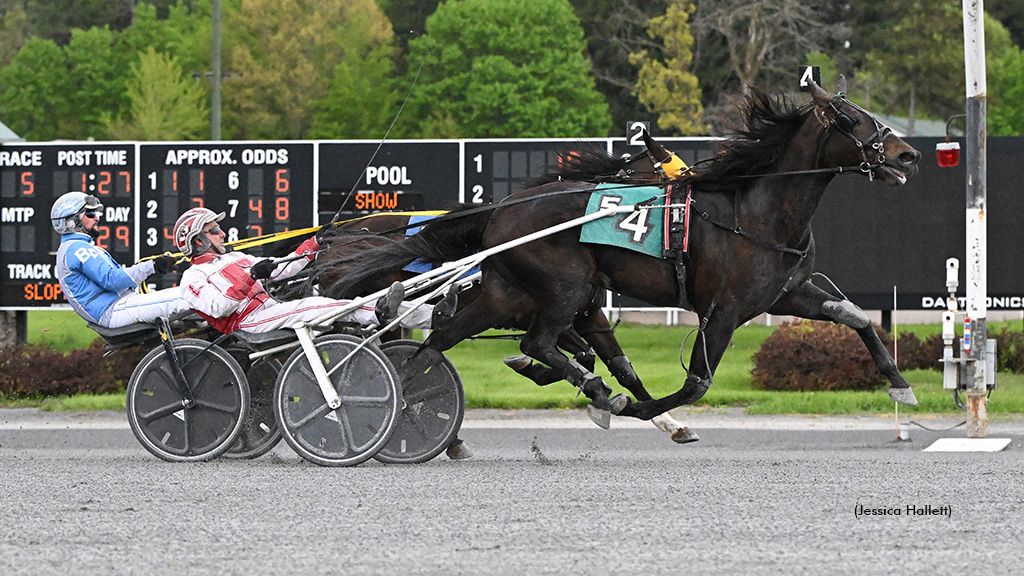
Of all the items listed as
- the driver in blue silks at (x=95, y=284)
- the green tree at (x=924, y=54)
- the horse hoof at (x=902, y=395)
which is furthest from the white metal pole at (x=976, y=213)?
the green tree at (x=924, y=54)

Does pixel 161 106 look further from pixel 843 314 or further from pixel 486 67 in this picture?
pixel 843 314

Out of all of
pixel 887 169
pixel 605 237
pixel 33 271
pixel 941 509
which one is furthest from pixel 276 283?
pixel 33 271

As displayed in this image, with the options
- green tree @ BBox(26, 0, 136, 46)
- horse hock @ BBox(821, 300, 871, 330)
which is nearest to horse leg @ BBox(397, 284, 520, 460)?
horse hock @ BBox(821, 300, 871, 330)

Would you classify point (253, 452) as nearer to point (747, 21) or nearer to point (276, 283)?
point (276, 283)

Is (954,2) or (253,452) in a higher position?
(954,2)

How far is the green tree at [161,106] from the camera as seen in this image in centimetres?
3747

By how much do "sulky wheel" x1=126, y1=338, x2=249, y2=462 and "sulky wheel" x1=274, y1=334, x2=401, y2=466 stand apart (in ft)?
1.29

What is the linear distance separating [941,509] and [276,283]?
185 inches

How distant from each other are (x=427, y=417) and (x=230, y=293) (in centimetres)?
133

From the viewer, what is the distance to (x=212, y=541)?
5867 mm

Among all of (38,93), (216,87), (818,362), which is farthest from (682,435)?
(38,93)

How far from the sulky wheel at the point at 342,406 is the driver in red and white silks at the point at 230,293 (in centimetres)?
31

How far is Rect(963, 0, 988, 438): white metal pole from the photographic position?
10.9m

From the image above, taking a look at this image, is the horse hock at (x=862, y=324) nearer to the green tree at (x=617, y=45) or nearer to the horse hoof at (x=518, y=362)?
the horse hoof at (x=518, y=362)
